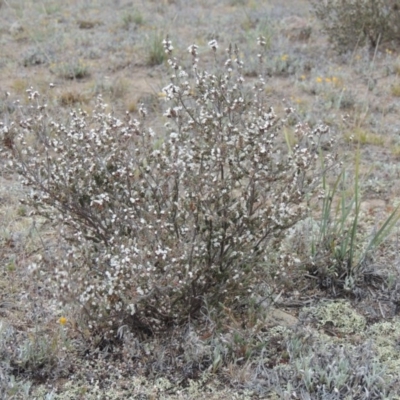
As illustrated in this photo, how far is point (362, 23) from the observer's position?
785 cm

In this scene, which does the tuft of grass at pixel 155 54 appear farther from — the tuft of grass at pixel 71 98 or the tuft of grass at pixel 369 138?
the tuft of grass at pixel 369 138

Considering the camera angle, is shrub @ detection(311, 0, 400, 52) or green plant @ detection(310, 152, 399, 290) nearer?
green plant @ detection(310, 152, 399, 290)

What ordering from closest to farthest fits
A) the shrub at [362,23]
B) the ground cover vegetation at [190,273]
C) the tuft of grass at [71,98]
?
the ground cover vegetation at [190,273], the tuft of grass at [71,98], the shrub at [362,23]

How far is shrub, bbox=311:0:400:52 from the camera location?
25.7 feet

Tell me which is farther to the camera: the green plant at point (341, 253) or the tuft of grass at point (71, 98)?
the tuft of grass at point (71, 98)

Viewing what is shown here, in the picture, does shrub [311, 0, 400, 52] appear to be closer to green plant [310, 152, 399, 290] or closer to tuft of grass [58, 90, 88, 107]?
tuft of grass [58, 90, 88, 107]

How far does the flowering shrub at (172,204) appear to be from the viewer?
9.48 feet

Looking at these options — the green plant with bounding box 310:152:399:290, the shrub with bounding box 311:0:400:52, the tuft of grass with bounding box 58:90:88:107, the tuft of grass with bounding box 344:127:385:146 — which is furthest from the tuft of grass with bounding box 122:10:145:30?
the green plant with bounding box 310:152:399:290

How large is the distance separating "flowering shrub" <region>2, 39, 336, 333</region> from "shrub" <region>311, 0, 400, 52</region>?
5211 mm

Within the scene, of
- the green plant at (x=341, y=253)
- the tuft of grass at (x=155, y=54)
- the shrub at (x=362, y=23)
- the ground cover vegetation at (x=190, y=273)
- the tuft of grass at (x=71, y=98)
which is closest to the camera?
the ground cover vegetation at (x=190, y=273)

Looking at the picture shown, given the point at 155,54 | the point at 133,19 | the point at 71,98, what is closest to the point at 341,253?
the point at 71,98

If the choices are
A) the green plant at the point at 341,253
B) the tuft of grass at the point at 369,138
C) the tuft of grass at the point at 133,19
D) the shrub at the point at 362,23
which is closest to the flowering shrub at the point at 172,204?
the green plant at the point at 341,253

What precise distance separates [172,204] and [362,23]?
18.7 ft

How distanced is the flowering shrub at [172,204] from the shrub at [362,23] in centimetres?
521
